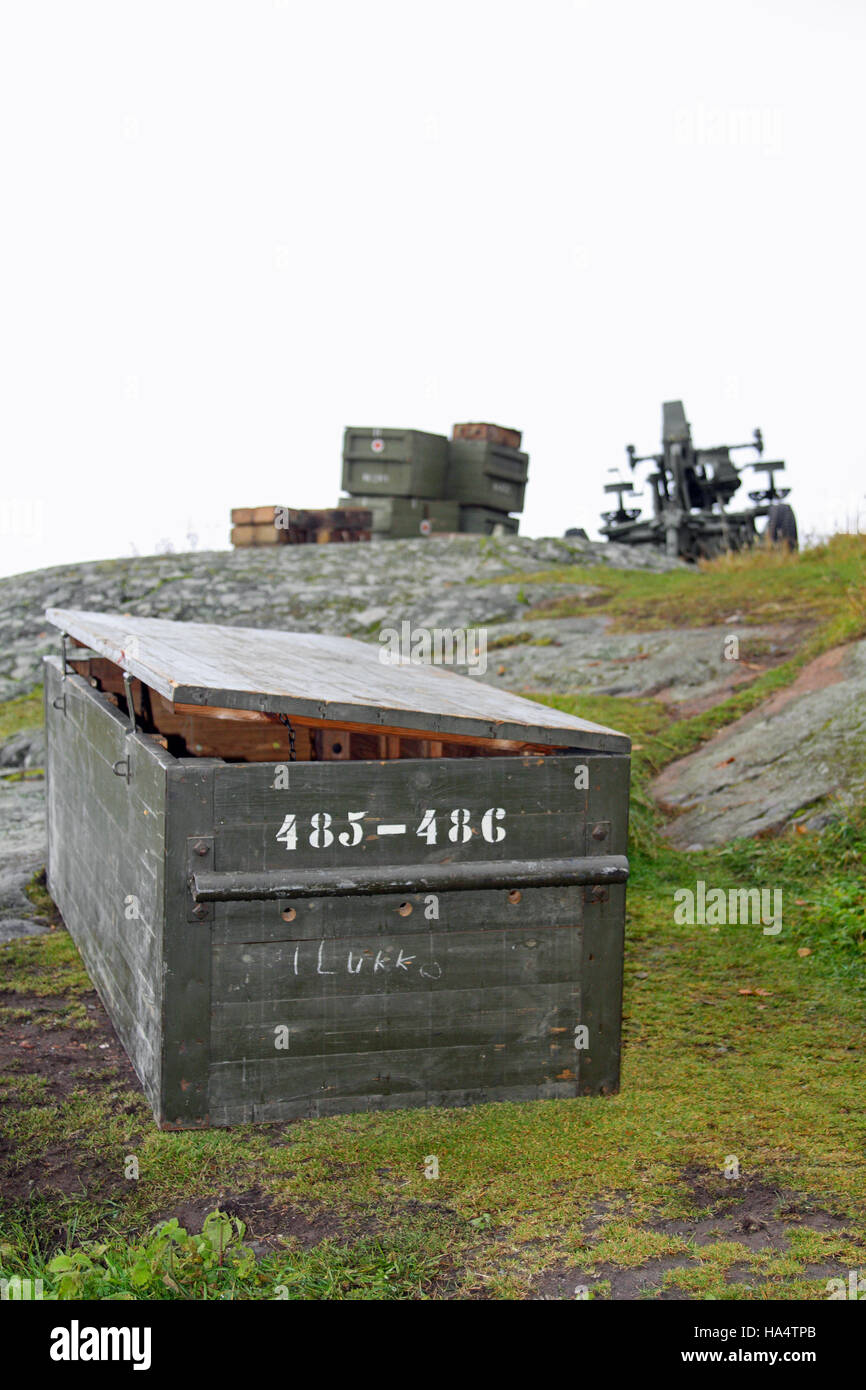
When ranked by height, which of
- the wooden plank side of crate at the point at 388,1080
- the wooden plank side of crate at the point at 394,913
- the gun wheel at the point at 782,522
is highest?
the gun wheel at the point at 782,522

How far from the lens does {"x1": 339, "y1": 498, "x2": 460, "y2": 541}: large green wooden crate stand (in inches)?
756

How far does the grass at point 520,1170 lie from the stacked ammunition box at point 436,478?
14.3m

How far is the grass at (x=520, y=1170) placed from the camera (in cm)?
303

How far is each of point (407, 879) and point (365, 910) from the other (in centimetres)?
19

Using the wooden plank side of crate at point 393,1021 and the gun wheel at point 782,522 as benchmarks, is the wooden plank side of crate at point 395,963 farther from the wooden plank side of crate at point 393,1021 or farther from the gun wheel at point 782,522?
the gun wheel at point 782,522

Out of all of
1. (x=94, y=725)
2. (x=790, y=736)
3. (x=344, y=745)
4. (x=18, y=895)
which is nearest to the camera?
(x=94, y=725)

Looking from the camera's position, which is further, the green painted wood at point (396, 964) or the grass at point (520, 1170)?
the green painted wood at point (396, 964)

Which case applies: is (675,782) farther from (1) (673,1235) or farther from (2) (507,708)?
(1) (673,1235)

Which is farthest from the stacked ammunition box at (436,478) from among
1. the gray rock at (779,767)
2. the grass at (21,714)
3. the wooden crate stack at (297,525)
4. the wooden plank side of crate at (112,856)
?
the wooden plank side of crate at (112,856)

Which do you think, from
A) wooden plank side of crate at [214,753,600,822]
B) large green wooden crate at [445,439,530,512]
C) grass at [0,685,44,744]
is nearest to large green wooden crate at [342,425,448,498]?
large green wooden crate at [445,439,530,512]

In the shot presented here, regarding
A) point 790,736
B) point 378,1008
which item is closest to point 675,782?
point 790,736

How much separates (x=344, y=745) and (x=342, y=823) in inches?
68.2

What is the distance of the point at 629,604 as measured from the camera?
13.7 m

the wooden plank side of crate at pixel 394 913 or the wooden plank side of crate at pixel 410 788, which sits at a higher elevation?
the wooden plank side of crate at pixel 410 788
